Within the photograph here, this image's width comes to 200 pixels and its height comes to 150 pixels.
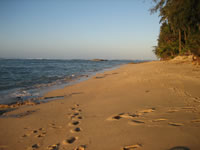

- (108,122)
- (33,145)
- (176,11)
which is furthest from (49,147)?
(176,11)

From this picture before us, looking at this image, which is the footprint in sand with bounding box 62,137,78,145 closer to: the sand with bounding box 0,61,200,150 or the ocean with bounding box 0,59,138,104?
the sand with bounding box 0,61,200,150

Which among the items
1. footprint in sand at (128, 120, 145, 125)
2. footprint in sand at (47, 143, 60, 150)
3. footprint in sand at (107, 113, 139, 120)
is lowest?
footprint in sand at (47, 143, 60, 150)

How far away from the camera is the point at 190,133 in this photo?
1593 millimetres

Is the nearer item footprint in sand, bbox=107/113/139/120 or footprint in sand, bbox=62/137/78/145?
footprint in sand, bbox=62/137/78/145

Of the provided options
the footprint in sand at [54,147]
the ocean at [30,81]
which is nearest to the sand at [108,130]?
the footprint in sand at [54,147]

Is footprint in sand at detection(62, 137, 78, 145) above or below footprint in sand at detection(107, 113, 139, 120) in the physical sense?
below

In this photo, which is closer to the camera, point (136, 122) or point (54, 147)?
point (54, 147)

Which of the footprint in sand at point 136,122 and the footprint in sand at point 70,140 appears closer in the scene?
the footprint in sand at point 70,140

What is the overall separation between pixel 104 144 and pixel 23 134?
5.28 ft

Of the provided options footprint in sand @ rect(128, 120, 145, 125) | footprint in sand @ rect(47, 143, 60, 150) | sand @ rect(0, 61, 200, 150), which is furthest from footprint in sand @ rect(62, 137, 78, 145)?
footprint in sand @ rect(128, 120, 145, 125)

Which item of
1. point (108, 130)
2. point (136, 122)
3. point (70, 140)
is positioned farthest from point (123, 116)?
point (70, 140)

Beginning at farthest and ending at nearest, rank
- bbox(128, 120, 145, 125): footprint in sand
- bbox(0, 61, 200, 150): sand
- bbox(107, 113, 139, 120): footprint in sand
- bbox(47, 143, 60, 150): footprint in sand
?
bbox(107, 113, 139, 120): footprint in sand → bbox(128, 120, 145, 125): footprint in sand → bbox(47, 143, 60, 150): footprint in sand → bbox(0, 61, 200, 150): sand

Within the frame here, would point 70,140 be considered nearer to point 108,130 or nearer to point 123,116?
point 108,130

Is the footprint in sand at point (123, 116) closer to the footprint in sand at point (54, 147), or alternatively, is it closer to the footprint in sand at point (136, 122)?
the footprint in sand at point (136, 122)
